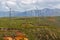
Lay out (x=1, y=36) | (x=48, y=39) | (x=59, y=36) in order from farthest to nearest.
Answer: (x=59, y=36) < (x=48, y=39) < (x=1, y=36)

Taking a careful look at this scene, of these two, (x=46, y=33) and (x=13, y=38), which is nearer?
(x=13, y=38)

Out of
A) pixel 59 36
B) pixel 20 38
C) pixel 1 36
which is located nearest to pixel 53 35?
pixel 59 36

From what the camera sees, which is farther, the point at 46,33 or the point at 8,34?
the point at 46,33

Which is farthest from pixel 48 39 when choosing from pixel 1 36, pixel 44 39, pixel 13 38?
pixel 1 36

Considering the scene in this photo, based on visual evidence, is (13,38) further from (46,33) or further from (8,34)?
(46,33)

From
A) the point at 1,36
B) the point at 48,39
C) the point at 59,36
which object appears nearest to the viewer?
the point at 1,36

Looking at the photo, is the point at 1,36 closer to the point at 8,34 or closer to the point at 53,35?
the point at 8,34

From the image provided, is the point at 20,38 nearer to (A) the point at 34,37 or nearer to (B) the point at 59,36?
(A) the point at 34,37
